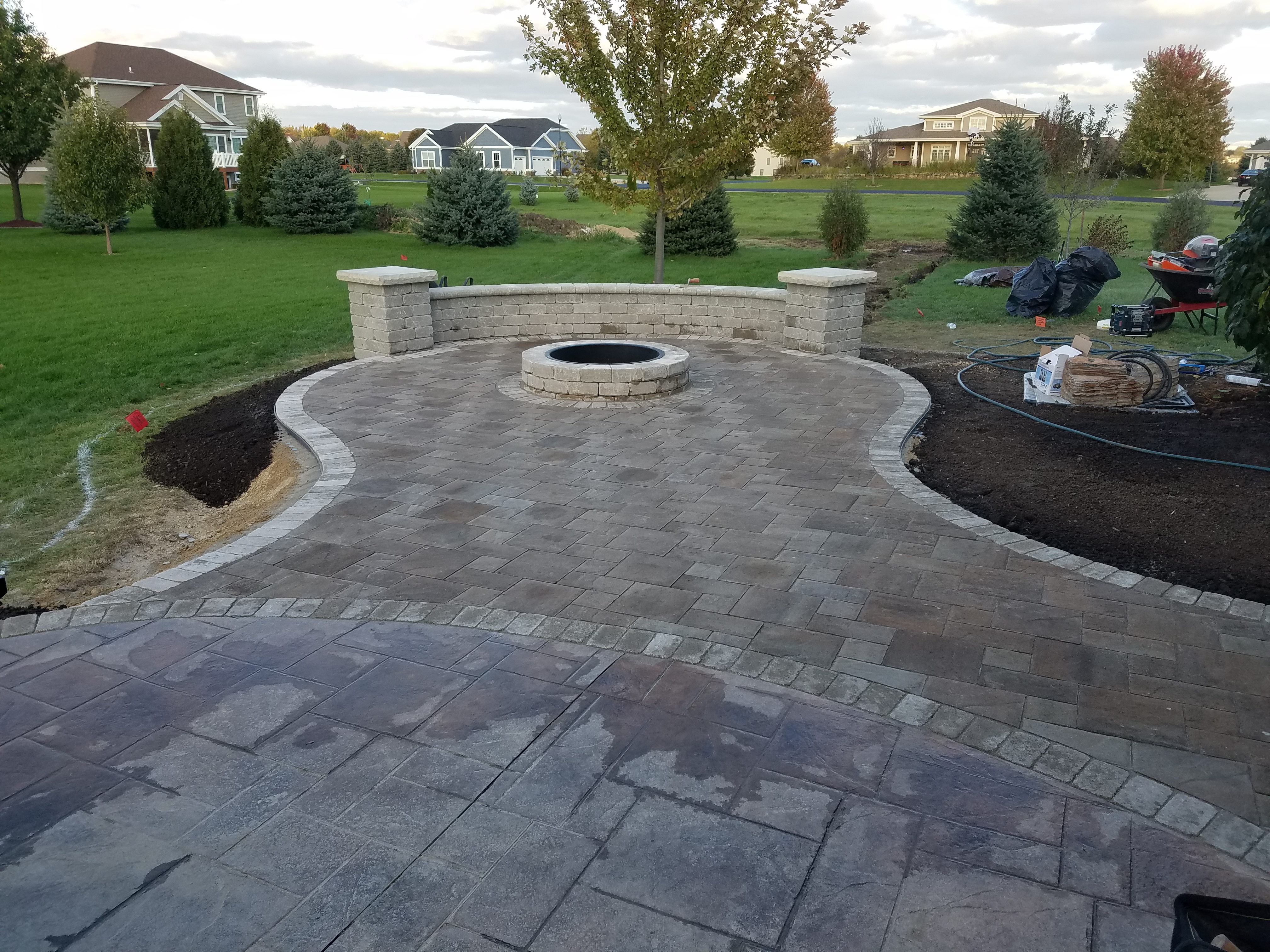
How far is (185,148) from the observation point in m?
29.5

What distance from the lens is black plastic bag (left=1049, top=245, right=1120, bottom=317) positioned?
14.9 metres

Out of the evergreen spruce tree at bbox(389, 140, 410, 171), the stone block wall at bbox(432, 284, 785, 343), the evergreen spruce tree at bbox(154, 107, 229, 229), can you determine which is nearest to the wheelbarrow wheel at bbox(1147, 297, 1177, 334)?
the stone block wall at bbox(432, 284, 785, 343)

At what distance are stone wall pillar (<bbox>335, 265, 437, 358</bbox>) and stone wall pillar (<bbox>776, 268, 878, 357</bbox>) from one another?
466cm

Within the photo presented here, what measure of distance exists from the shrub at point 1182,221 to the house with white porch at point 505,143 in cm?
6379

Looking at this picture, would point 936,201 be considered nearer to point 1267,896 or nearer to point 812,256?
Answer: point 812,256

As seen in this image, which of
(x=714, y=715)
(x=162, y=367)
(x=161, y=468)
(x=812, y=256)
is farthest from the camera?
(x=812, y=256)

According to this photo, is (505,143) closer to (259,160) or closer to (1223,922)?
(259,160)

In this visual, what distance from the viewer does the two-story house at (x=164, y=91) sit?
51.2 meters

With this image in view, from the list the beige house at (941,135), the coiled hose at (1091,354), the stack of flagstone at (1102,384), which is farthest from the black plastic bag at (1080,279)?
the beige house at (941,135)

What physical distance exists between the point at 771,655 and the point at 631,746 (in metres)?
1.04

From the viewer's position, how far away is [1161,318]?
13.4 m

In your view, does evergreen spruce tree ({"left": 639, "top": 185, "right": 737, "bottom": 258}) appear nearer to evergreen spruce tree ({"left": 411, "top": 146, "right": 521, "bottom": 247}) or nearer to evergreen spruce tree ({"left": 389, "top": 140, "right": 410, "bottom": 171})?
evergreen spruce tree ({"left": 411, "top": 146, "right": 521, "bottom": 247})

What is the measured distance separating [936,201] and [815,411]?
36818 mm

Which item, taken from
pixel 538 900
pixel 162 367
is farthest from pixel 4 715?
pixel 162 367
